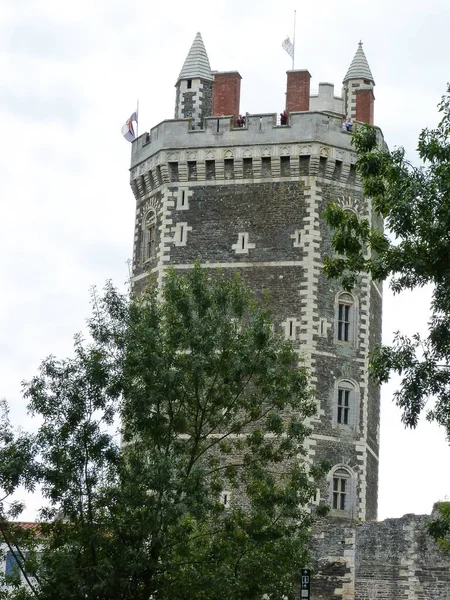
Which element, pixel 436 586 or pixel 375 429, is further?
pixel 375 429

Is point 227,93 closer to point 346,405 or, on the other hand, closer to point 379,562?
point 346,405

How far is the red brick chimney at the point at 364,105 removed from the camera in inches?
2216

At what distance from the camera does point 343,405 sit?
1997 inches

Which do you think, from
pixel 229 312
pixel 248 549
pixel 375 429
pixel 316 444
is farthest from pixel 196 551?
pixel 375 429

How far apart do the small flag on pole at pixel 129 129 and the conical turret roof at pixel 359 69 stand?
320 inches

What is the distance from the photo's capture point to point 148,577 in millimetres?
34094

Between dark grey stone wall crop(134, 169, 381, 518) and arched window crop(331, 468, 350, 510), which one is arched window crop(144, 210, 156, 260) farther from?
arched window crop(331, 468, 350, 510)

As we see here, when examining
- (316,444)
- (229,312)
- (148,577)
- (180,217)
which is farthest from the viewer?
(180,217)

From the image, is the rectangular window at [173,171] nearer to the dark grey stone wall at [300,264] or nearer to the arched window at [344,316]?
the dark grey stone wall at [300,264]

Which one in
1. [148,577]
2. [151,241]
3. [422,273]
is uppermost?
[151,241]

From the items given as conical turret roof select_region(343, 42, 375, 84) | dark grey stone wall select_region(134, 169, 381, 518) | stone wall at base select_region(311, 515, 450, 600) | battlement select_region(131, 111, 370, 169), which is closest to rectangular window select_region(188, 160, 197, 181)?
dark grey stone wall select_region(134, 169, 381, 518)

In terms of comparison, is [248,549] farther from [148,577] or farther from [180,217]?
[180,217]

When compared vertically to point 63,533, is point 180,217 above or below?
above

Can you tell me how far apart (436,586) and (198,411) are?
11335 mm
